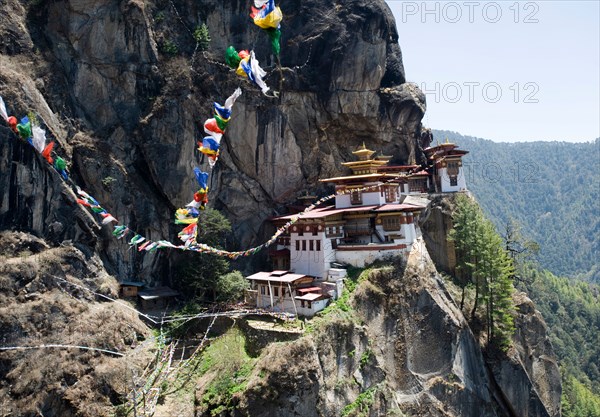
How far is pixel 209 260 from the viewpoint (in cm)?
3416

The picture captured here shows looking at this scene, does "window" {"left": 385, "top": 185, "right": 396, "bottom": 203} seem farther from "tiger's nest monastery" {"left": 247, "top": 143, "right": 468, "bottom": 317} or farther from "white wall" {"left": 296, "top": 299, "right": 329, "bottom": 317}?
"white wall" {"left": 296, "top": 299, "right": 329, "bottom": 317}

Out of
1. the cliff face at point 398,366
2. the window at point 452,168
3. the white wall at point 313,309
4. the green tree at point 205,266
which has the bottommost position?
the cliff face at point 398,366

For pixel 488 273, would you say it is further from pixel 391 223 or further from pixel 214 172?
pixel 214 172

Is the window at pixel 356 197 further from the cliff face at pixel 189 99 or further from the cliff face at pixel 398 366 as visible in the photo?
the cliff face at pixel 189 99

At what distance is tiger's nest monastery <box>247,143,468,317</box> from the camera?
30.7 m

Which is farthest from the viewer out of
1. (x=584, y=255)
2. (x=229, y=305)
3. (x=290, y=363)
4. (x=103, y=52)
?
(x=584, y=255)

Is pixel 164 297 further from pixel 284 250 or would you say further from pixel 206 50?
pixel 206 50

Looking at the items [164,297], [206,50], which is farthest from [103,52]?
[164,297]

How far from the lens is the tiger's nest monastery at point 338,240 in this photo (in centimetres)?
3069

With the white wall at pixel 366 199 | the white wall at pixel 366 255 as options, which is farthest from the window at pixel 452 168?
the white wall at pixel 366 255

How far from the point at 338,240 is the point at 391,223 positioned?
3.90 meters

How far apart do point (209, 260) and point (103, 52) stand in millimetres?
17452

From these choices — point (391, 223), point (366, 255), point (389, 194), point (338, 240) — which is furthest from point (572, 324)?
point (338, 240)

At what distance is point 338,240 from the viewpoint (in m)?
34.8
